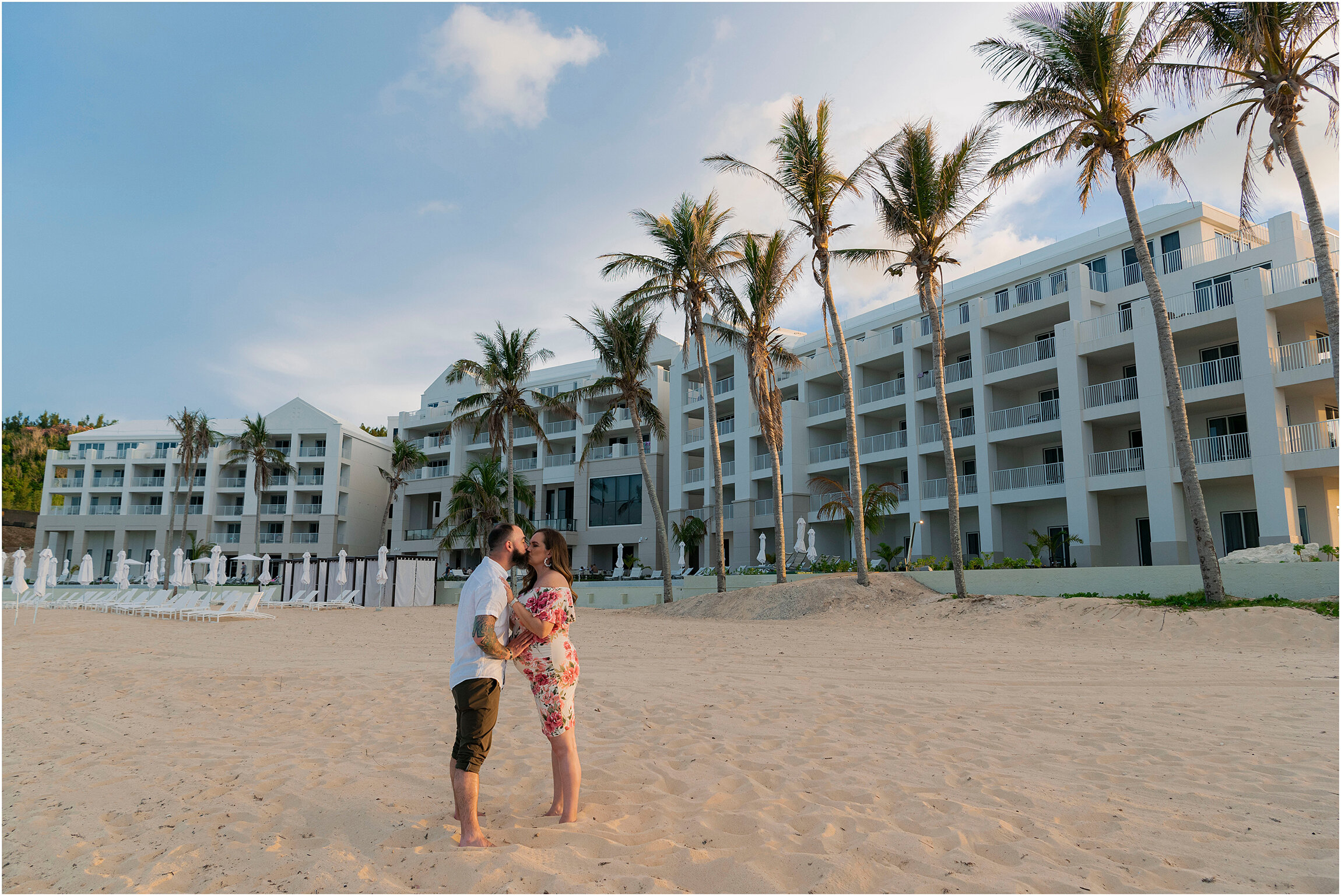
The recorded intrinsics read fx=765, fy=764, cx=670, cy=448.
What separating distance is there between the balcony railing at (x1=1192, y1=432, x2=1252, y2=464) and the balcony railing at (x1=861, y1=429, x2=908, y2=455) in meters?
9.62

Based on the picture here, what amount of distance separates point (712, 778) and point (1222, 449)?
21.8m

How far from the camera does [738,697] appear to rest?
24.8ft

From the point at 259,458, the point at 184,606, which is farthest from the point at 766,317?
the point at 259,458

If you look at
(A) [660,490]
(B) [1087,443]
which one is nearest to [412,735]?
(B) [1087,443]

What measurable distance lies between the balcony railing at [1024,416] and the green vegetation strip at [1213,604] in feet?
33.2

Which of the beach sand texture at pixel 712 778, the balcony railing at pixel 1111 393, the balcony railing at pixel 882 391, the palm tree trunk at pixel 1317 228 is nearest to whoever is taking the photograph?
the beach sand texture at pixel 712 778

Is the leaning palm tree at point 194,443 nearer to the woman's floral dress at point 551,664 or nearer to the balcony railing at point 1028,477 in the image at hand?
the balcony railing at point 1028,477

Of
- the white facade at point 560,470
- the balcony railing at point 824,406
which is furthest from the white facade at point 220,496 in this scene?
the balcony railing at point 824,406

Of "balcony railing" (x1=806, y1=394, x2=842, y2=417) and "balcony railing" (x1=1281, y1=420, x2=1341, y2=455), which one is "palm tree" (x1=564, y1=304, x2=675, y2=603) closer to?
"balcony railing" (x1=806, y1=394, x2=842, y2=417)

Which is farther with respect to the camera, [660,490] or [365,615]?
[660,490]

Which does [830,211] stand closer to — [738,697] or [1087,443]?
[1087,443]

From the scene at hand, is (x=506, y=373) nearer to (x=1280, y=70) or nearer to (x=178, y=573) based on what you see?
(x=178, y=573)

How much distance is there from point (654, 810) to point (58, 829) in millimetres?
3121

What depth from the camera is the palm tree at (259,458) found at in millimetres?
46344
